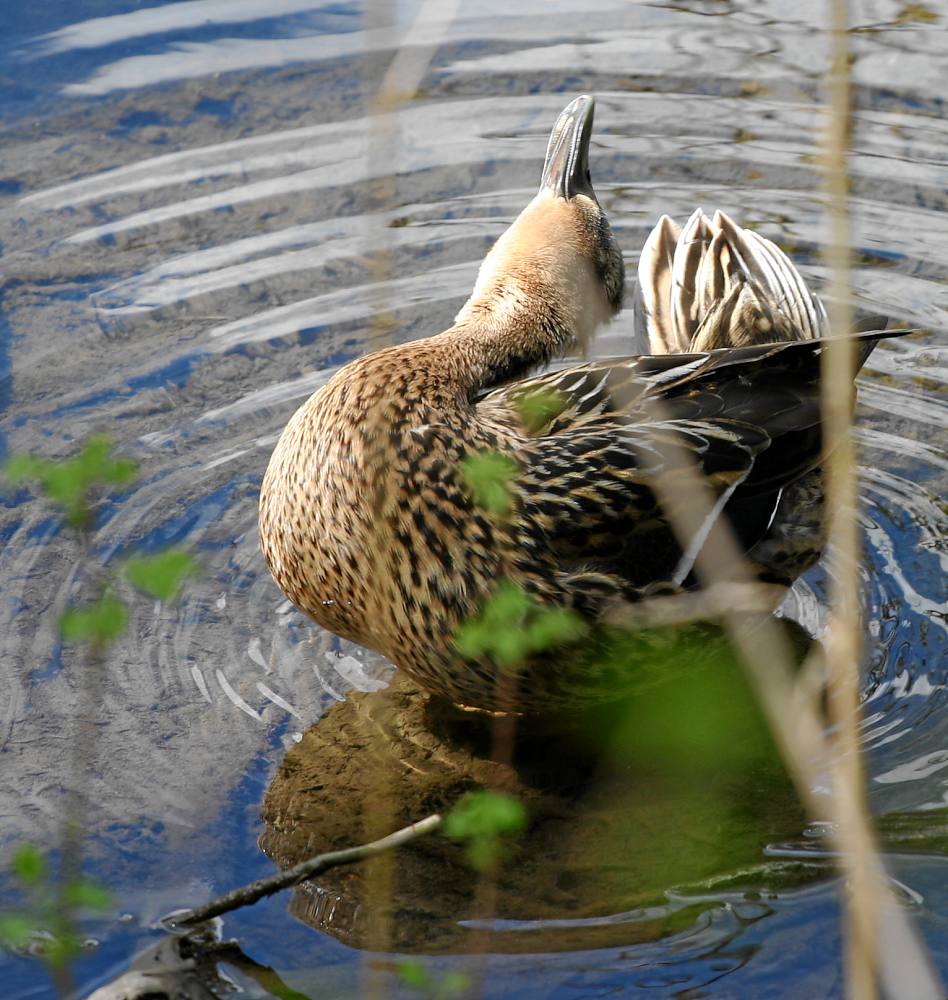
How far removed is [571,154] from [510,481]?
198 cm

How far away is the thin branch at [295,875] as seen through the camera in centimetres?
314

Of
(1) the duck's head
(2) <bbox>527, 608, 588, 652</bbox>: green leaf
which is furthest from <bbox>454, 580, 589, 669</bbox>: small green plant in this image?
(1) the duck's head

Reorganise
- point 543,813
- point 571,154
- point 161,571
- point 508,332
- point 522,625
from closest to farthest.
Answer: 1. point 161,571
2. point 522,625
3. point 543,813
4. point 508,332
5. point 571,154

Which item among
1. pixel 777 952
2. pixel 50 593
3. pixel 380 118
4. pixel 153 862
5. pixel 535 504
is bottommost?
pixel 777 952

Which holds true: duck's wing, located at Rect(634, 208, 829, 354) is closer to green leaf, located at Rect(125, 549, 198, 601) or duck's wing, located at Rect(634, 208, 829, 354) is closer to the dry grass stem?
the dry grass stem

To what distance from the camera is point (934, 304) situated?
6523 millimetres

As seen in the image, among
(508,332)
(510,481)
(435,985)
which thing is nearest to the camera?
(435,985)

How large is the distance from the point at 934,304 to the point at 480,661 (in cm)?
348

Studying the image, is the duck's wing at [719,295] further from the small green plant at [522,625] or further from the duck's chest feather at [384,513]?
the small green plant at [522,625]

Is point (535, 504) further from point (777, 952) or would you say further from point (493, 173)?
point (493, 173)

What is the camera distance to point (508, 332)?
16.8 feet

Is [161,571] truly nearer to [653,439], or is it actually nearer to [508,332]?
[653,439]

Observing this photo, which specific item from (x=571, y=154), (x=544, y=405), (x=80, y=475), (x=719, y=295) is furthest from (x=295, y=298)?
(x=80, y=475)

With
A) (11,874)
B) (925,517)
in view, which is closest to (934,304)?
(925,517)
